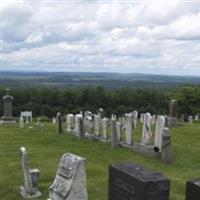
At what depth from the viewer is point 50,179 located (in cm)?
1392

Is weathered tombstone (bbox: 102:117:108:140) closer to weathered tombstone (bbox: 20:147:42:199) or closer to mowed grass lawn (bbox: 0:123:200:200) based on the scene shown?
mowed grass lawn (bbox: 0:123:200:200)

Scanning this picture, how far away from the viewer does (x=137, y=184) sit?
888 centimetres

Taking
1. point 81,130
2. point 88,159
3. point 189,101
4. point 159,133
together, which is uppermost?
point 159,133

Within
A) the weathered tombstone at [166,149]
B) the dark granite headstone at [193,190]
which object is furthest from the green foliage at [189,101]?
the dark granite headstone at [193,190]

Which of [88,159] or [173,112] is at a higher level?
[173,112]

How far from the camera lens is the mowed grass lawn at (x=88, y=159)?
13.1 meters

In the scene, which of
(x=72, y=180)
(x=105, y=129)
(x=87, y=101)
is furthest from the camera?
(x=87, y=101)

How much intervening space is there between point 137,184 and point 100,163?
7573mm

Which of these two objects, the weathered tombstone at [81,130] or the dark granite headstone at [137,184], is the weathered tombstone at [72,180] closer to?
the dark granite headstone at [137,184]

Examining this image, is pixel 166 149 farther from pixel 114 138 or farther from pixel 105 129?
pixel 105 129

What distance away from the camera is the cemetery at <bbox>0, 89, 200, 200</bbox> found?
9398 mm

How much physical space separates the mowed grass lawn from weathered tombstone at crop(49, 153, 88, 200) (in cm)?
194

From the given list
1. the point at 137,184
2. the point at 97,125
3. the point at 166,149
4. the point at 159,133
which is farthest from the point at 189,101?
the point at 137,184

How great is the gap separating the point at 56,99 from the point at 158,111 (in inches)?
560
